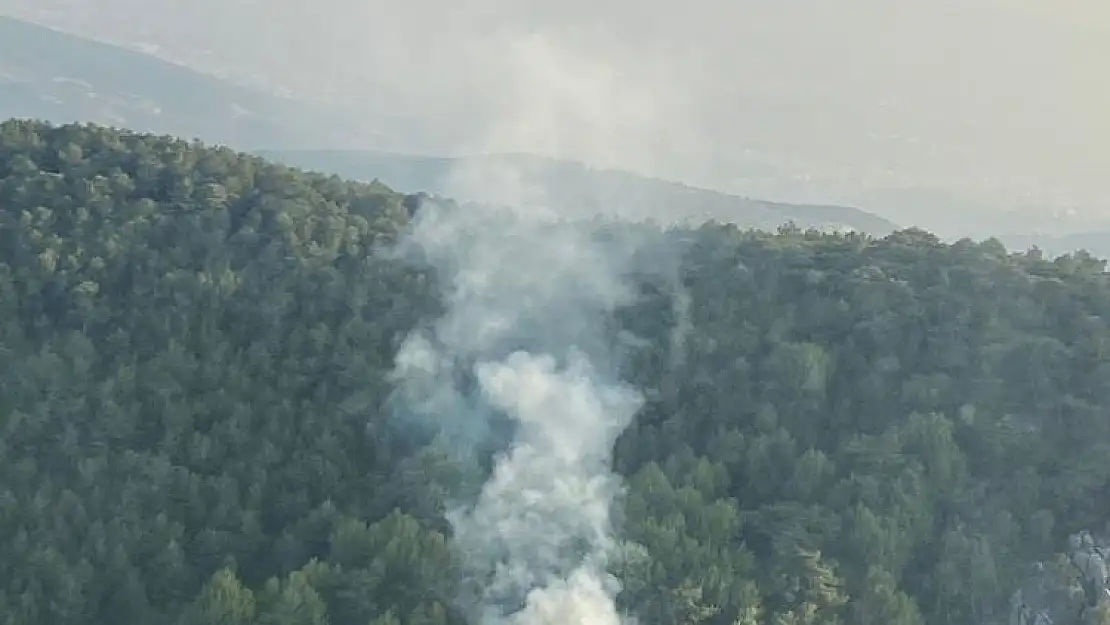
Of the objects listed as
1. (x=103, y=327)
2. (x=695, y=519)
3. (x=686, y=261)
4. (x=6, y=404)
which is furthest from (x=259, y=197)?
(x=695, y=519)

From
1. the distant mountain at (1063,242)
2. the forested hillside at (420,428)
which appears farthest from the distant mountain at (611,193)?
the forested hillside at (420,428)

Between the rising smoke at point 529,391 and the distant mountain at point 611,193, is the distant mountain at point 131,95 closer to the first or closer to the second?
the distant mountain at point 611,193

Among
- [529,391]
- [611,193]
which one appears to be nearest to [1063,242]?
[611,193]

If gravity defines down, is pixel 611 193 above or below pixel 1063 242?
below

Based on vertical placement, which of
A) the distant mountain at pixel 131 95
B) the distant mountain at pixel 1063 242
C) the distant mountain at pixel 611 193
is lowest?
the distant mountain at pixel 131 95

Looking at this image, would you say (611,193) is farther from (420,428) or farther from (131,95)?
(131,95)

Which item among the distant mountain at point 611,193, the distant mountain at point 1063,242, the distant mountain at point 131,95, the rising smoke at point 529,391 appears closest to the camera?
the rising smoke at point 529,391
